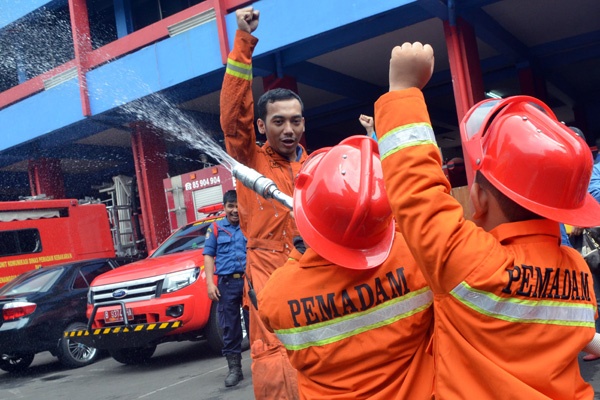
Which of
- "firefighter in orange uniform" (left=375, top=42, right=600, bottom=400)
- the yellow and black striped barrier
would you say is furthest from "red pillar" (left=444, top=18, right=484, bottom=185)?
"firefighter in orange uniform" (left=375, top=42, right=600, bottom=400)

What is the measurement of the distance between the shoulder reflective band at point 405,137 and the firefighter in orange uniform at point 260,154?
54.6 inches

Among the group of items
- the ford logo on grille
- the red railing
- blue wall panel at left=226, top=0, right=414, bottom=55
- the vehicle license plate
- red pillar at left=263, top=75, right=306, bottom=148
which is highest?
the red railing

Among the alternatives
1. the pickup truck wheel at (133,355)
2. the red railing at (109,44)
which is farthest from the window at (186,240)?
the red railing at (109,44)

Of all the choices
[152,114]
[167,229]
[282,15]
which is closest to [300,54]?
[282,15]

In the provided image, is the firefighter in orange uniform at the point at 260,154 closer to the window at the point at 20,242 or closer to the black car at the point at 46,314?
the black car at the point at 46,314

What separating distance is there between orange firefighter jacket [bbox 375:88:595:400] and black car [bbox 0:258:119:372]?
26.1ft

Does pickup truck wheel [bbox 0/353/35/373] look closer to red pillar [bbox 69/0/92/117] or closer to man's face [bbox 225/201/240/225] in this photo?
man's face [bbox 225/201/240/225]

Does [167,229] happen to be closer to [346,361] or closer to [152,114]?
[152,114]

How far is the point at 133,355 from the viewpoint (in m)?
8.42

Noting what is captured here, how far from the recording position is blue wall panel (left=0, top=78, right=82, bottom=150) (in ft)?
47.5

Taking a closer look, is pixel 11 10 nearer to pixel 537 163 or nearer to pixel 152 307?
pixel 152 307

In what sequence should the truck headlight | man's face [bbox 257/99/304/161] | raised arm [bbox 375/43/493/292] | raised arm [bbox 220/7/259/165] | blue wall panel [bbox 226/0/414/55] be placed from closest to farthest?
raised arm [bbox 375/43/493/292], raised arm [bbox 220/7/259/165], man's face [bbox 257/99/304/161], the truck headlight, blue wall panel [bbox 226/0/414/55]

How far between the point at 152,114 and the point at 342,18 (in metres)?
6.69

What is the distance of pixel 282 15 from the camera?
10.8 m
